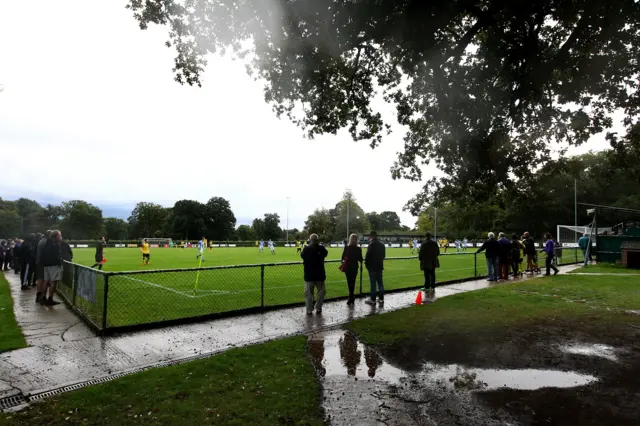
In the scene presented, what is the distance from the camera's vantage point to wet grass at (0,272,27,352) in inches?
241

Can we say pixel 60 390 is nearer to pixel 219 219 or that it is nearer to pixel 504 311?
pixel 504 311

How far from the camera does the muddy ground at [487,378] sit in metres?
3.96

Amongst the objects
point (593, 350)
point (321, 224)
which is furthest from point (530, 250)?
point (321, 224)

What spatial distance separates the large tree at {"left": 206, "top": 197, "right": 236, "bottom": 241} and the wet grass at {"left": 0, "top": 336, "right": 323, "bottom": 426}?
10395 centimetres

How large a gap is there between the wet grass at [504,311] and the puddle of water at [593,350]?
144cm

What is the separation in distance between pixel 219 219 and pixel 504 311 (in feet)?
346

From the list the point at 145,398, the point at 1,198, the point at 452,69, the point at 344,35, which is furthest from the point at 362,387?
the point at 1,198

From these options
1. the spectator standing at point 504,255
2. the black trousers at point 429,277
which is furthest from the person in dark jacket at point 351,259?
the spectator standing at point 504,255

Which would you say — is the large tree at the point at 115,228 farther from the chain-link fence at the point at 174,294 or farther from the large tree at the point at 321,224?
the chain-link fence at the point at 174,294

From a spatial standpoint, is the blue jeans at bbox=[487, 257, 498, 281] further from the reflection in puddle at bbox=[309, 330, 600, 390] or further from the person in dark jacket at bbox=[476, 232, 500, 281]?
the reflection in puddle at bbox=[309, 330, 600, 390]

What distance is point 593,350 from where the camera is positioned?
20.0 ft

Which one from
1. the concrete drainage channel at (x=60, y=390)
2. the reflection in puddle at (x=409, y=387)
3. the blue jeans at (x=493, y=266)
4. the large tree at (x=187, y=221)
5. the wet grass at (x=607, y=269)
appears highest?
the large tree at (x=187, y=221)

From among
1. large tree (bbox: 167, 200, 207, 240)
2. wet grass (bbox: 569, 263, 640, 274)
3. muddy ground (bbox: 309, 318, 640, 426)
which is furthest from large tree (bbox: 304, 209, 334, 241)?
muddy ground (bbox: 309, 318, 640, 426)

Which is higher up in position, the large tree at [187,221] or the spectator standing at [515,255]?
the large tree at [187,221]
